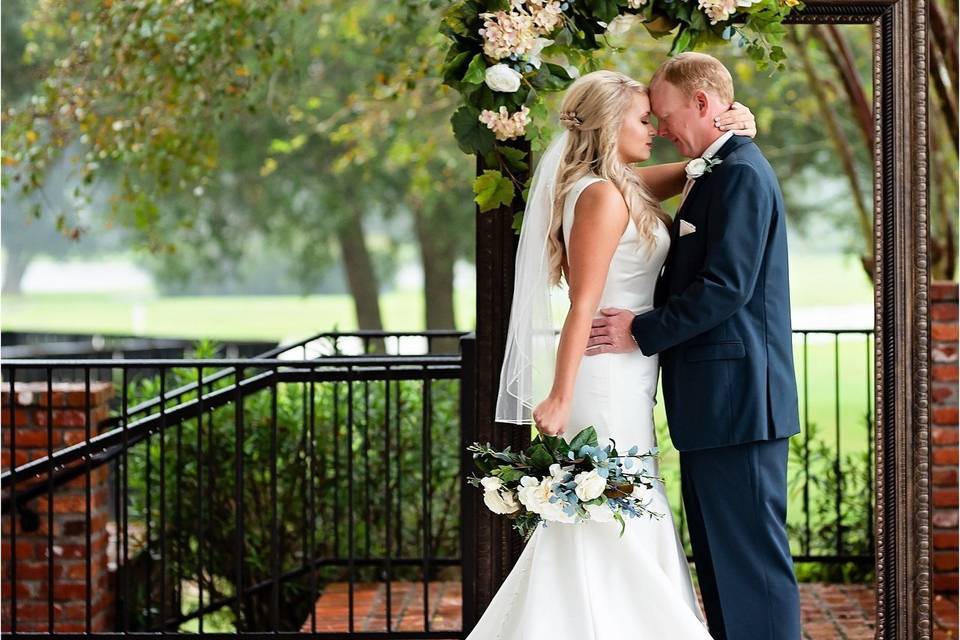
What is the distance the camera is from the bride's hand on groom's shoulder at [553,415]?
2.99 meters

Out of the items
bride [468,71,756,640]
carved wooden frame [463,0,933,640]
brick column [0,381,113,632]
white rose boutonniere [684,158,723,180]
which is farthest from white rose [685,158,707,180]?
brick column [0,381,113,632]

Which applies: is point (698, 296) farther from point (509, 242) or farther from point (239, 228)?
point (239, 228)

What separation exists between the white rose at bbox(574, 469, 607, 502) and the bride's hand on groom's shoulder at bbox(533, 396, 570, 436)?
0.15 metres

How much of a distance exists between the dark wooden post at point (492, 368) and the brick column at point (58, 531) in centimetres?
232

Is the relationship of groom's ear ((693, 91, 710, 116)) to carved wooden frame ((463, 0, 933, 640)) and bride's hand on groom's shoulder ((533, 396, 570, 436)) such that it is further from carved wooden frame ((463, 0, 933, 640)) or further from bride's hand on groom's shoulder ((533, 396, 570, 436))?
bride's hand on groom's shoulder ((533, 396, 570, 436))

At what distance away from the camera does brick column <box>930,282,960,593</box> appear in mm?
4566

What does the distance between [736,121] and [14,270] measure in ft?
93.4

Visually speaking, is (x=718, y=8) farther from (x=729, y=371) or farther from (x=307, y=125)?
(x=307, y=125)

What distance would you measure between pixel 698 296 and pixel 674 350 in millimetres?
255

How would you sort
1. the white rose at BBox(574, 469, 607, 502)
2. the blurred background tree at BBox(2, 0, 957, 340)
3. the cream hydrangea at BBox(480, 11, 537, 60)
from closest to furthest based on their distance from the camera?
1. the white rose at BBox(574, 469, 607, 502)
2. the cream hydrangea at BBox(480, 11, 537, 60)
3. the blurred background tree at BBox(2, 0, 957, 340)

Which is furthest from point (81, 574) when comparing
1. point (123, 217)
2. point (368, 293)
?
point (368, 293)

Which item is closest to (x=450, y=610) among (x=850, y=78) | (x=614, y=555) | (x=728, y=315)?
(x=614, y=555)

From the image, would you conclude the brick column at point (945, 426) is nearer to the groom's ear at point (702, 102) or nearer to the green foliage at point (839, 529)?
the green foliage at point (839, 529)

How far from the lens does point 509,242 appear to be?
11.3 feet
